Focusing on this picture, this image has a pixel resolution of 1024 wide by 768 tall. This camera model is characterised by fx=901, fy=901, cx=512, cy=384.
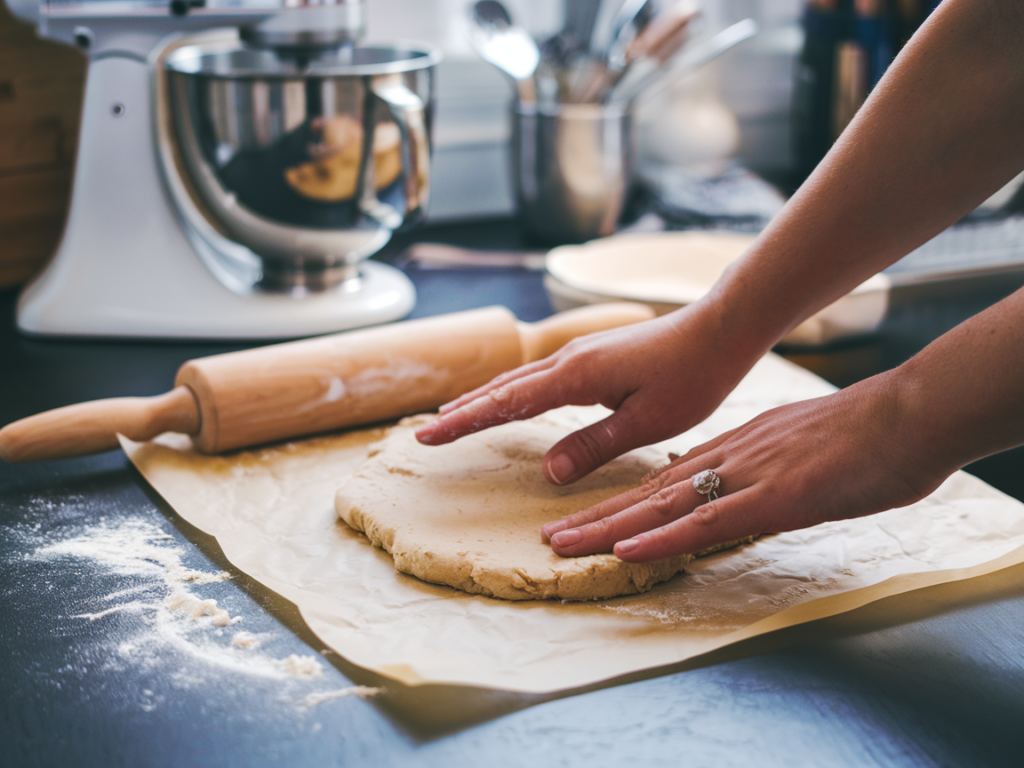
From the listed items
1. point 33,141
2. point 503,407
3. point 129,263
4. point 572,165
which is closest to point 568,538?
point 503,407

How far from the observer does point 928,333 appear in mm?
1194

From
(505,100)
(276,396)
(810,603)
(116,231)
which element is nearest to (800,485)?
(810,603)

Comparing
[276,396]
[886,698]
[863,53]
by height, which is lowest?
[886,698]

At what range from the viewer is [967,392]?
560mm

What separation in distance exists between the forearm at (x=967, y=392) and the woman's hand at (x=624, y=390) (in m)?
0.21

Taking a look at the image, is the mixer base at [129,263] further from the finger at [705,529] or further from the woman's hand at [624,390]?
the finger at [705,529]

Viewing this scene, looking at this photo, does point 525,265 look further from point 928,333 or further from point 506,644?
point 506,644

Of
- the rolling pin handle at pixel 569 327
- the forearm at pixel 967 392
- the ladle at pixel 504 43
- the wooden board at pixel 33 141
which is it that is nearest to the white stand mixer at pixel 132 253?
the wooden board at pixel 33 141

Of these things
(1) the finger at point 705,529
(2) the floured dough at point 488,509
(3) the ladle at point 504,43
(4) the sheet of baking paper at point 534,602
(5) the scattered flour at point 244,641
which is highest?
(3) the ladle at point 504,43

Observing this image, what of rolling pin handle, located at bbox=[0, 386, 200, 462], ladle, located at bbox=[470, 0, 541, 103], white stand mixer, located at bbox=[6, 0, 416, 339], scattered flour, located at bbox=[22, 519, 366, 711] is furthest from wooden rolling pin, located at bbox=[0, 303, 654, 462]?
ladle, located at bbox=[470, 0, 541, 103]

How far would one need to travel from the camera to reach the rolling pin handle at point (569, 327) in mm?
1053

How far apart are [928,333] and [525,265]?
627 mm

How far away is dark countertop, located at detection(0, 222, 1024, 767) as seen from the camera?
53 cm

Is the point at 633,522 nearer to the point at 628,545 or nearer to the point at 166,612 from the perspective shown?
the point at 628,545
